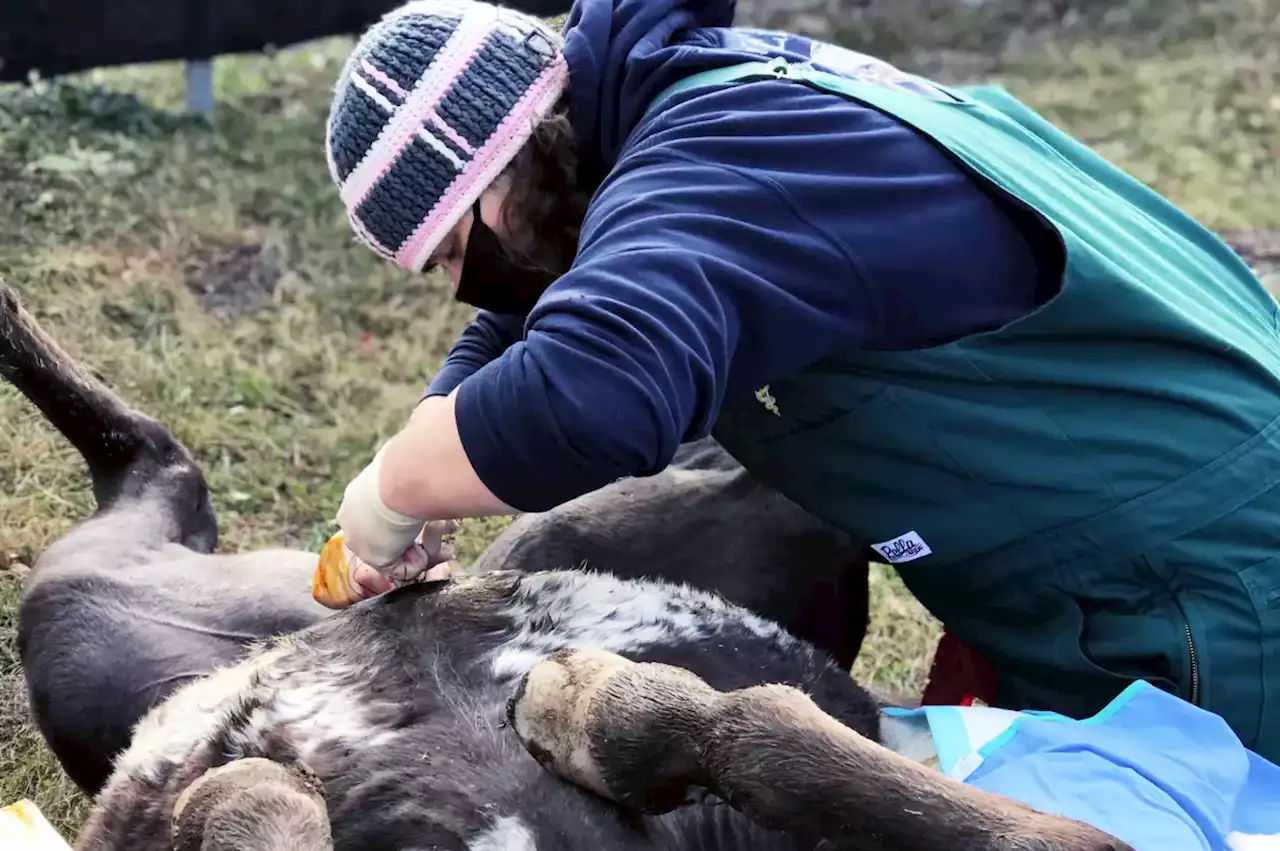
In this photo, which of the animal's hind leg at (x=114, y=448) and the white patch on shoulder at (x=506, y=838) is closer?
the white patch on shoulder at (x=506, y=838)

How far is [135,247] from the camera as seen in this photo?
13.1 ft

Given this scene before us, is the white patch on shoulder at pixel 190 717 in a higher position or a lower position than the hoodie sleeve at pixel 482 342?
lower

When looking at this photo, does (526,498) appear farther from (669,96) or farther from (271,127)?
(271,127)

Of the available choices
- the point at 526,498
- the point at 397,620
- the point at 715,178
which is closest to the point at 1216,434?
the point at 715,178

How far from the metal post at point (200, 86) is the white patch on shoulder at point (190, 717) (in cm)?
369

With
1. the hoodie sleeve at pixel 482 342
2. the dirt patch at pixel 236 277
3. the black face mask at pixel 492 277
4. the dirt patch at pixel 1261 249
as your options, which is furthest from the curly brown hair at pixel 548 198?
the dirt patch at pixel 1261 249

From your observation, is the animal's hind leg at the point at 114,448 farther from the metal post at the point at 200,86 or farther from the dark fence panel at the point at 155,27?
the metal post at the point at 200,86

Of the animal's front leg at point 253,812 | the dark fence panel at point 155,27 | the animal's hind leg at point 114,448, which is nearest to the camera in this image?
the animal's front leg at point 253,812

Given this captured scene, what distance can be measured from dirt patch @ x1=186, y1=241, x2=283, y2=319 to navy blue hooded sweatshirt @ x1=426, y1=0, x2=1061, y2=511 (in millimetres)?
2333

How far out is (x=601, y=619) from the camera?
2051 millimetres

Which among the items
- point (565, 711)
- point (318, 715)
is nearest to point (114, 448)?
point (318, 715)

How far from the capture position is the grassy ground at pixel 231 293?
3.01 metres

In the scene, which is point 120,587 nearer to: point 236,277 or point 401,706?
point 401,706

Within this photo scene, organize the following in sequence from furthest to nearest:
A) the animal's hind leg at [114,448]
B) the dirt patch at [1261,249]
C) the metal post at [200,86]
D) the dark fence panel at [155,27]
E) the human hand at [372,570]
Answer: the metal post at [200,86]
the dark fence panel at [155,27]
the dirt patch at [1261,249]
the animal's hind leg at [114,448]
the human hand at [372,570]
